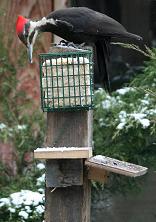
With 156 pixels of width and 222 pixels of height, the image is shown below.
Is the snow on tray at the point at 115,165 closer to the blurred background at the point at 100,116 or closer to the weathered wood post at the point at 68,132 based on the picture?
the weathered wood post at the point at 68,132

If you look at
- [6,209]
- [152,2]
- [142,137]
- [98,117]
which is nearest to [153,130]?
[142,137]

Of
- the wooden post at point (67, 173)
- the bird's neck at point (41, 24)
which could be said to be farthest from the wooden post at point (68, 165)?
the bird's neck at point (41, 24)

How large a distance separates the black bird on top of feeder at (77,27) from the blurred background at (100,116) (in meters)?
0.92

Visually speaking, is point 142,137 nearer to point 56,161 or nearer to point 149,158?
point 149,158

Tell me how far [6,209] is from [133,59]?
6.37 feet

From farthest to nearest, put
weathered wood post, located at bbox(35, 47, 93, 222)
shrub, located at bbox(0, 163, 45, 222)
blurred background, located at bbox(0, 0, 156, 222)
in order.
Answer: blurred background, located at bbox(0, 0, 156, 222)
shrub, located at bbox(0, 163, 45, 222)
weathered wood post, located at bbox(35, 47, 93, 222)

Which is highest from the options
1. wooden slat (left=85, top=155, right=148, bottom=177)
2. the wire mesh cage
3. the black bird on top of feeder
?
the black bird on top of feeder

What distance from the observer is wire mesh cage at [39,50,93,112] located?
3.28 meters

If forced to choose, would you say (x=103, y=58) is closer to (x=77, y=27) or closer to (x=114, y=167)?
(x=77, y=27)

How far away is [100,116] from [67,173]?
214 cm

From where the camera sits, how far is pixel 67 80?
10.9 ft

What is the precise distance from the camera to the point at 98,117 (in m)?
5.38

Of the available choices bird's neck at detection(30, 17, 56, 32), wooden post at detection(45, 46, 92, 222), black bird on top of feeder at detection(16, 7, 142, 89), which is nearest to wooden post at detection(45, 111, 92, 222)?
wooden post at detection(45, 46, 92, 222)

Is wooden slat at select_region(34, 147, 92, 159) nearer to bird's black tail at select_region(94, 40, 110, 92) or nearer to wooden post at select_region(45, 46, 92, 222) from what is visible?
wooden post at select_region(45, 46, 92, 222)
